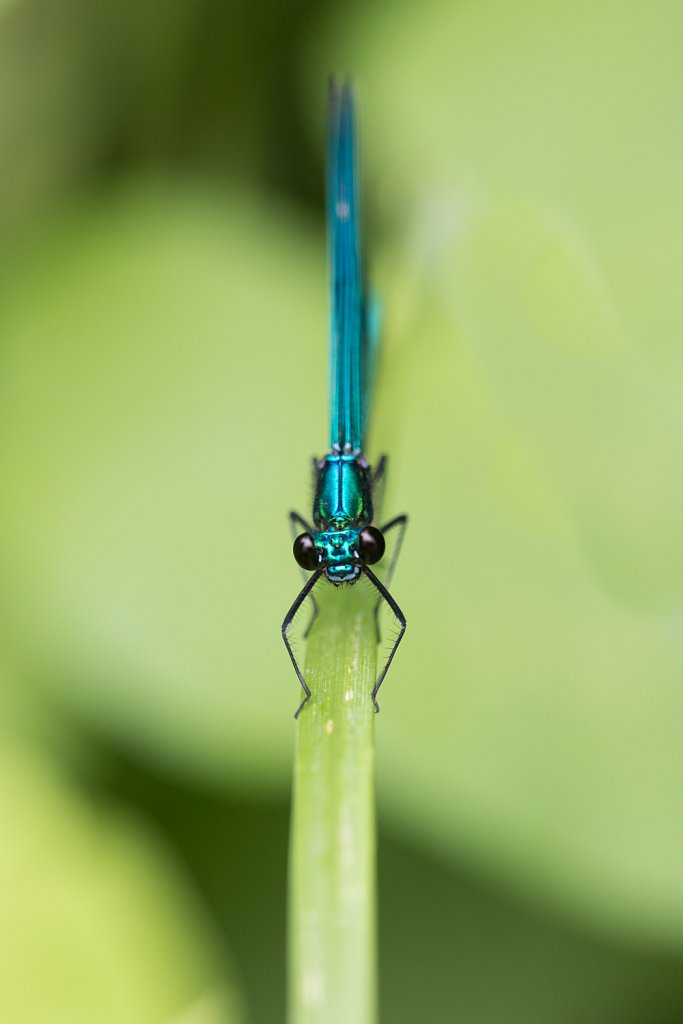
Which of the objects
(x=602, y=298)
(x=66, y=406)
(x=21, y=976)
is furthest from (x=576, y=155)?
(x=21, y=976)

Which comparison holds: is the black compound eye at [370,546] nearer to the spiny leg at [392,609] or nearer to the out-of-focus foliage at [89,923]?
the spiny leg at [392,609]

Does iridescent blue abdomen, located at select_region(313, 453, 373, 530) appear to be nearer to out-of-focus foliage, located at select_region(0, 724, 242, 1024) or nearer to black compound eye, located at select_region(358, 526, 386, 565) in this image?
black compound eye, located at select_region(358, 526, 386, 565)

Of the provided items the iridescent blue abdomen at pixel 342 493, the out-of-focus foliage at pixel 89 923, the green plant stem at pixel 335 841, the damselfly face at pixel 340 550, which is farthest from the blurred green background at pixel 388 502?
the green plant stem at pixel 335 841

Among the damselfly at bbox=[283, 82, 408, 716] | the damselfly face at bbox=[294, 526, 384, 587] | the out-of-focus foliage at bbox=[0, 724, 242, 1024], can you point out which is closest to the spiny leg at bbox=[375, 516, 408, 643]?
the damselfly at bbox=[283, 82, 408, 716]

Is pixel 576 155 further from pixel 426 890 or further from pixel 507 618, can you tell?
pixel 426 890

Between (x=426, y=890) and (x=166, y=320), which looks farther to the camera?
(x=166, y=320)

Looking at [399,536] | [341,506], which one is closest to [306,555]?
[341,506]

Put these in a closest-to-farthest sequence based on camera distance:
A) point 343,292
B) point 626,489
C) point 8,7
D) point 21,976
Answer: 1. point 21,976
2. point 626,489
3. point 343,292
4. point 8,7

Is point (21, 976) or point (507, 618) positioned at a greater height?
point (507, 618)

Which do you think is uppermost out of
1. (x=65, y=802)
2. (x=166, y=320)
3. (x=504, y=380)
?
(x=166, y=320)
